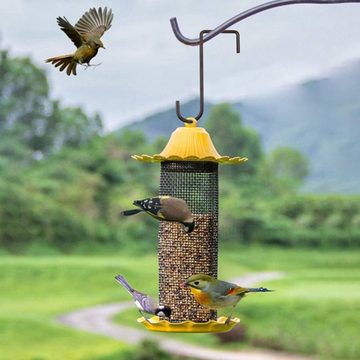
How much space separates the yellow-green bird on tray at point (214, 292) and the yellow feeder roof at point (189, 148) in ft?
1.52

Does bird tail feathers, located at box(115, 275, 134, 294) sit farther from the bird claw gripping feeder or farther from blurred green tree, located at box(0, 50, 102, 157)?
blurred green tree, located at box(0, 50, 102, 157)

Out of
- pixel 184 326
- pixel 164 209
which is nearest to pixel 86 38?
pixel 164 209

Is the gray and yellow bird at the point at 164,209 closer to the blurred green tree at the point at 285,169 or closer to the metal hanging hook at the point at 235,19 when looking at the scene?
the metal hanging hook at the point at 235,19

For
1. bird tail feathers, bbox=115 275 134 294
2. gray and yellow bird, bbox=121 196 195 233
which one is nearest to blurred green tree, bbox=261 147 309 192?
bird tail feathers, bbox=115 275 134 294

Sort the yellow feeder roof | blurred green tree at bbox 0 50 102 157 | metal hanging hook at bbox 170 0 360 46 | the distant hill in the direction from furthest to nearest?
1. the distant hill
2. blurred green tree at bbox 0 50 102 157
3. the yellow feeder roof
4. metal hanging hook at bbox 170 0 360 46

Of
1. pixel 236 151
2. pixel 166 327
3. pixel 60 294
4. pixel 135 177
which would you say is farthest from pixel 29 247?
pixel 166 327

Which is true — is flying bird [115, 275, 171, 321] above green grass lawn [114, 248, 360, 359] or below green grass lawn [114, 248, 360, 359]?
above

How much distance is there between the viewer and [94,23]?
3727 mm

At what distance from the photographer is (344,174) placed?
→ 52.4ft

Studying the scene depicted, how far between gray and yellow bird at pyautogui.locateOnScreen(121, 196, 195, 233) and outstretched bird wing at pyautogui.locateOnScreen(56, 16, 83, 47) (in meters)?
0.59

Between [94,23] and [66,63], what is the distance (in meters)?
0.17

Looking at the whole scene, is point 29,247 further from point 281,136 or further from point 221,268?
point 281,136

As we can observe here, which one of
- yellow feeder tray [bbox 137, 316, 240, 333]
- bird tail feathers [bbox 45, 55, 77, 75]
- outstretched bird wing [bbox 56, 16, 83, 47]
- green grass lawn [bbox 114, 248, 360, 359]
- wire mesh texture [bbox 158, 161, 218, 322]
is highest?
outstretched bird wing [bbox 56, 16, 83, 47]

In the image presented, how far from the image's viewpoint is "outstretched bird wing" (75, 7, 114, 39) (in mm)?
3701
